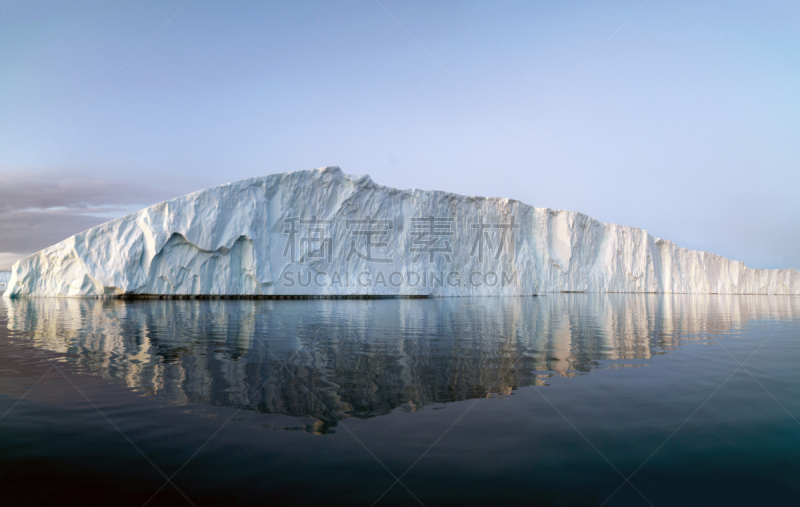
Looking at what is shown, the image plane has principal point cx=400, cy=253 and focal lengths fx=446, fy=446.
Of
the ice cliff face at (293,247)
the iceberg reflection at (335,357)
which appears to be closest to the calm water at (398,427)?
the iceberg reflection at (335,357)

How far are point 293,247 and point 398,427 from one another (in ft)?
74.3

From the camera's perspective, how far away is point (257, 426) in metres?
3.17

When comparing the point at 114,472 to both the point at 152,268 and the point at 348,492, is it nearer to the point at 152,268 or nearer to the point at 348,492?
the point at 348,492

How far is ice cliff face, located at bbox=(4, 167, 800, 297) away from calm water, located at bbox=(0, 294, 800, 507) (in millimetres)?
18202

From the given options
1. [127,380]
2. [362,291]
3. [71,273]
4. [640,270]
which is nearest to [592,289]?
[640,270]

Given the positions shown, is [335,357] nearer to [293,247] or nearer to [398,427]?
[398,427]

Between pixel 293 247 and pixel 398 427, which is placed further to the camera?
pixel 293 247

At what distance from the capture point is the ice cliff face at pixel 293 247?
23.2 m

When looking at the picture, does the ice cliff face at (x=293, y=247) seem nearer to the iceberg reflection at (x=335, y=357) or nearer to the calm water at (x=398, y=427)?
the iceberg reflection at (x=335, y=357)

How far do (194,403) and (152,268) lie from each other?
2276 cm

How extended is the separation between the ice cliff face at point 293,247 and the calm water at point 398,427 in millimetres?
18202

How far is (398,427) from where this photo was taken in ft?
10.4

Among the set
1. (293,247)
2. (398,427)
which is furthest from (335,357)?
(293,247)

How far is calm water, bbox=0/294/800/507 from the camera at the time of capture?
2.31 metres
